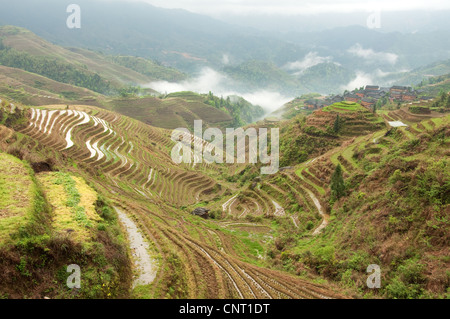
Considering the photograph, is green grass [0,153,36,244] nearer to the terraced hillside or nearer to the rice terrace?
the rice terrace

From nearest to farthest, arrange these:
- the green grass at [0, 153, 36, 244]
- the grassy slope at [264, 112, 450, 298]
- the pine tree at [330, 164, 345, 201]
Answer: the green grass at [0, 153, 36, 244] → the grassy slope at [264, 112, 450, 298] → the pine tree at [330, 164, 345, 201]

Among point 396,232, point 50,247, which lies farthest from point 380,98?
point 50,247

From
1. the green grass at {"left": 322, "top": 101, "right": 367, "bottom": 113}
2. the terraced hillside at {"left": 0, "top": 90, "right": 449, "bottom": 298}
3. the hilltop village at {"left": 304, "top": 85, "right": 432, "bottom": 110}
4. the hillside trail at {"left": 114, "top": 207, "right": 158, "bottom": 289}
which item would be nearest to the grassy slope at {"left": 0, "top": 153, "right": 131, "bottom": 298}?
the hillside trail at {"left": 114, "top": 207, "right": 158, "bottom": 289}

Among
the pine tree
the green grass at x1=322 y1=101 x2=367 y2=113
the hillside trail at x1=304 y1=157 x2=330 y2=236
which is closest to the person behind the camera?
the hillside trail at x1=304 y1=157 x2=330 y2=236

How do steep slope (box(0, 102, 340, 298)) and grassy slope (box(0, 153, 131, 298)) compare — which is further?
steep slope (box(0, 102, 340, 298))

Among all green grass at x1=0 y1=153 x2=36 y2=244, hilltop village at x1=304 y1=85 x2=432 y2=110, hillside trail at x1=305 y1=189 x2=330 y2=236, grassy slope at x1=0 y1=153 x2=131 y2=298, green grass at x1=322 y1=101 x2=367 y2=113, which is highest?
hilltop village at x1=304 y1=85 x2=432 y2=110

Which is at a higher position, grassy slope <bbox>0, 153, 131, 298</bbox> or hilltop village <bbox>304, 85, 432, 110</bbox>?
hilltop village <bbox>304, 85, 432, 110</bbox>

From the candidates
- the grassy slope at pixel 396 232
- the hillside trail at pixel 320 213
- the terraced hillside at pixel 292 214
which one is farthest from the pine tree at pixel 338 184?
the hillside trail at pixel 320 213

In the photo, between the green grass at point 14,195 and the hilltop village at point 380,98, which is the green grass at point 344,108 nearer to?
the hilltop village at point 380,98
